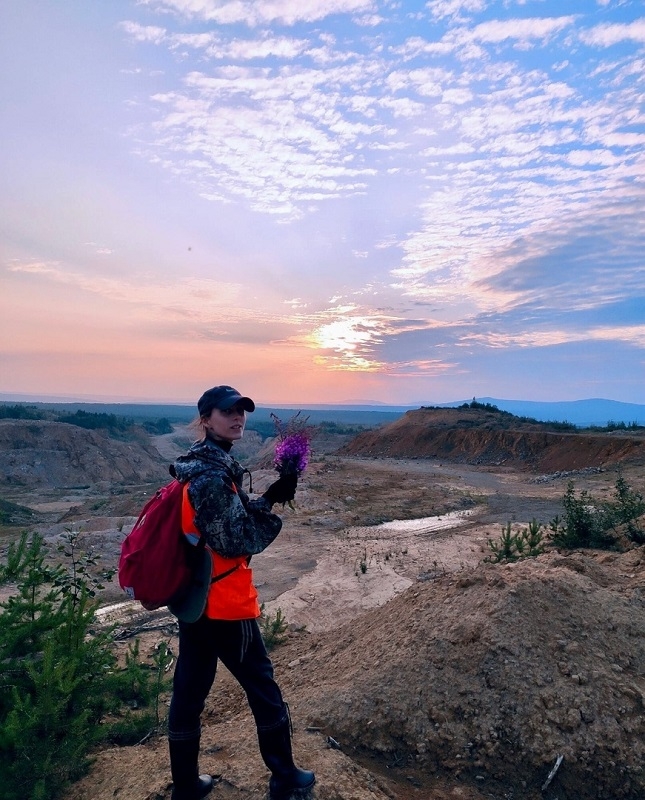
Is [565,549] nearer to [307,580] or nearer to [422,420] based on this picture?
[307,580]

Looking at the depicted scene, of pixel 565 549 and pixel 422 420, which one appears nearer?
pixel 565 549

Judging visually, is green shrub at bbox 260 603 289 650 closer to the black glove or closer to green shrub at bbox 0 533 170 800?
green shrub at bbox 0 533 170 800

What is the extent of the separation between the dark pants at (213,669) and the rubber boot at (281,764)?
0.05 metres

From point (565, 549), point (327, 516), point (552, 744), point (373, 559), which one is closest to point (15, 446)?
point (327, 516)

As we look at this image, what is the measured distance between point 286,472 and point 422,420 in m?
38.3

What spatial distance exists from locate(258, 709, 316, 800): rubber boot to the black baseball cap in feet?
4.90

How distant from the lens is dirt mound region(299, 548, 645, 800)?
3.03 meters

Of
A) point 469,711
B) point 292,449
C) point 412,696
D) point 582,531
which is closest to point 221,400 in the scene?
point 292,449

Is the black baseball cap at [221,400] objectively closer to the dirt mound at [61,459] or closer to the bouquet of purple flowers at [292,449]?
the bouquet of purple flowers at [292,449]

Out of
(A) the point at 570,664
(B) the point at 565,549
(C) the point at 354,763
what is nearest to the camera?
(C) the point at 354,763

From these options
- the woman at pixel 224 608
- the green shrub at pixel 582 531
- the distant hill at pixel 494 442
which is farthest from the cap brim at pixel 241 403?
the distant hill at pixel 494 442

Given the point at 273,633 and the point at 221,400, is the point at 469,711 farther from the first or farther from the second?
the point at 273,633

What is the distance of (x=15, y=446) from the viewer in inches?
1496

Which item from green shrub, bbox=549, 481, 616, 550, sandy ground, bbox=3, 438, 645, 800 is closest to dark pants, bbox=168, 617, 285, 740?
sandy ground, bbox=3, 438, 645, 800
